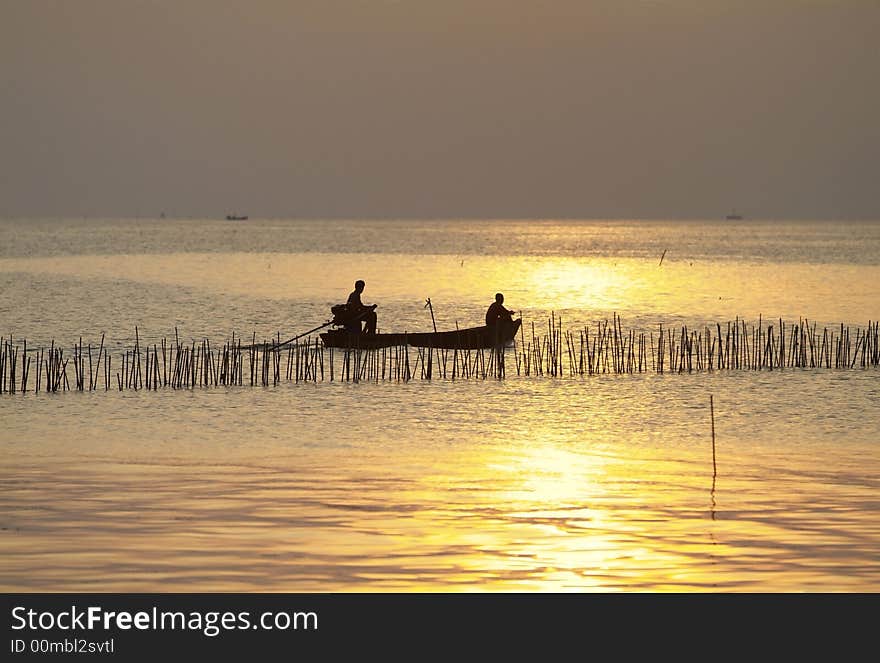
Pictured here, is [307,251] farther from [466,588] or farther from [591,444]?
[466,588]

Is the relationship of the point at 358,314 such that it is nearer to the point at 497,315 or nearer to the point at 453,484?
the point at 497,315

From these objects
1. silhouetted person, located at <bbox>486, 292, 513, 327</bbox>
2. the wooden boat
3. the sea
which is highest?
silhouetted person, located at <bbox>486, 292, 513, 327</bbox>

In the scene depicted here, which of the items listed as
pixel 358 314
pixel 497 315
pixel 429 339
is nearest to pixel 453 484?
pixel 358 314

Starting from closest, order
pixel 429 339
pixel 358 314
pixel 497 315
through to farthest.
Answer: pixel 358 314
pixel 429 339
pixel 497 315

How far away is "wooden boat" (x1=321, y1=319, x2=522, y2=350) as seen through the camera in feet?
79.9

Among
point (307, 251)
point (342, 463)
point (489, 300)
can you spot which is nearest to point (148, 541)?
point (342, 463)

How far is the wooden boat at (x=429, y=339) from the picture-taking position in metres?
24.3

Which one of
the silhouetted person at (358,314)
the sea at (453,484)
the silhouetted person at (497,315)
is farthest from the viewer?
the silhouetted person at (497,315)

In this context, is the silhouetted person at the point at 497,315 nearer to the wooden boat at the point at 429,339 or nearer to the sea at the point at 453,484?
the wooden boat at the point at 429,339

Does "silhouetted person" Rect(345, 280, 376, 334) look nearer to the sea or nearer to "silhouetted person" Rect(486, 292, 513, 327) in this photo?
the sea

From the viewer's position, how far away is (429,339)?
25.5 metres

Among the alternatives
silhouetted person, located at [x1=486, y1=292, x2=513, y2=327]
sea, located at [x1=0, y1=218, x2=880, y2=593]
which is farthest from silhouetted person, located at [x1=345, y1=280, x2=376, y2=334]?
silhouetted person, located at [x1=486, y1=292, x2=513, y2=327]

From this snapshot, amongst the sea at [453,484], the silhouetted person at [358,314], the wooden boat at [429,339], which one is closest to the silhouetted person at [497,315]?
the wooden boat at [429,339]
